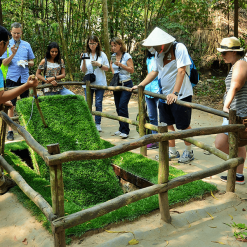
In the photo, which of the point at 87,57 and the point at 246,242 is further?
the point at 87,57

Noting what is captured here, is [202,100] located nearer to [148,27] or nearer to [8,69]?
[148,27]

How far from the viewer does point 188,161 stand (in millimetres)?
4363

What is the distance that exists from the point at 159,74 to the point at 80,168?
1.58m

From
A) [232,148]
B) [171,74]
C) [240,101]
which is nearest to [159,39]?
[171,74]

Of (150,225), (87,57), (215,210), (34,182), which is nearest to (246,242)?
(215,210)

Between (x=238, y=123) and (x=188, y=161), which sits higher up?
(x=238, y=123)

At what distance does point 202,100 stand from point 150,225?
6.59 metres

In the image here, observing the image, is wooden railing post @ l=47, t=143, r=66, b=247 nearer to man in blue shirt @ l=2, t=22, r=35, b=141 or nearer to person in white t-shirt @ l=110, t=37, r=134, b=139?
person in white t-shirt @ l=110, t=37, r=134, b=139

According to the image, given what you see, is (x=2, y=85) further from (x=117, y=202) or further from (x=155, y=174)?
(x=155, y=174)

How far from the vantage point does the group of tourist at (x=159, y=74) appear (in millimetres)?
3172

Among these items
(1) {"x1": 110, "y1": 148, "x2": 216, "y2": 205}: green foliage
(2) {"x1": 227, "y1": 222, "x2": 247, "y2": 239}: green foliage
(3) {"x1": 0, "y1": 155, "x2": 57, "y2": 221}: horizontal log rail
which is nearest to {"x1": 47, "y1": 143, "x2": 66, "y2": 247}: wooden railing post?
(3) {"x1": 0, "y1": 155, "x2": 57, "y2": 221}: horizontal log rail

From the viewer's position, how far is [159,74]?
410 cm

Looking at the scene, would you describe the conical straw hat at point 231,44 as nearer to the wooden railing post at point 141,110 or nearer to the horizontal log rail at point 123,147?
the horizontal log rail at point 123,147

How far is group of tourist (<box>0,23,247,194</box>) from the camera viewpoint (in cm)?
317
